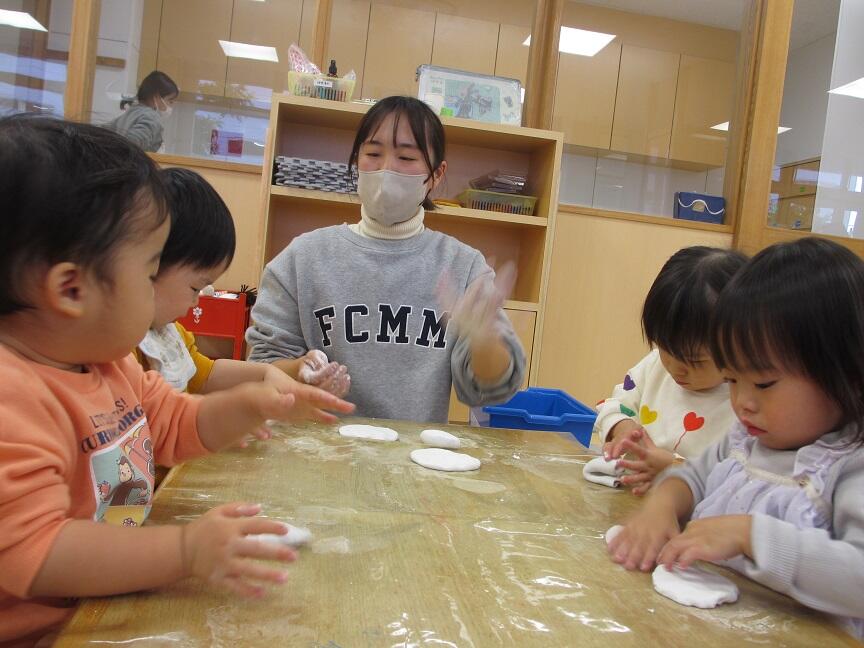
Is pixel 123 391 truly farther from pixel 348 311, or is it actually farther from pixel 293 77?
pixel 293 77

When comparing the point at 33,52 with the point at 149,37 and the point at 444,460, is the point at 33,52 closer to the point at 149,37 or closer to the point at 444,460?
the point at 149,37

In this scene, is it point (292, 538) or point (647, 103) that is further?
point (647, 103)

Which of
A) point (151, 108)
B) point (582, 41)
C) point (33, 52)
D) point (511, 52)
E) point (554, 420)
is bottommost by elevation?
point (554, 420)

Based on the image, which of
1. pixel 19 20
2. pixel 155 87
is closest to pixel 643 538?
pixel 155 87

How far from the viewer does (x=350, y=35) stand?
364cm

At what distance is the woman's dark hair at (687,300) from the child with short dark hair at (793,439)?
11.0 inches

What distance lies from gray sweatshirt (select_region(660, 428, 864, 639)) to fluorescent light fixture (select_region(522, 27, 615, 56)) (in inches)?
137

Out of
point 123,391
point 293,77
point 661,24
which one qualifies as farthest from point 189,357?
point 661,24

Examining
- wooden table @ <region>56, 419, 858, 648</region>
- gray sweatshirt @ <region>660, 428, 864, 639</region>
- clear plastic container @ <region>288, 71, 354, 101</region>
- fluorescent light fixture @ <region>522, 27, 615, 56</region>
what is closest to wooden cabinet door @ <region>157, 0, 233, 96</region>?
clear plastic container @ <region>288, 71, 354, 101</region>

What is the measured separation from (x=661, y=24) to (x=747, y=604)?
4.36 meters

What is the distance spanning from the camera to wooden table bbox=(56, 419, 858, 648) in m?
0.49

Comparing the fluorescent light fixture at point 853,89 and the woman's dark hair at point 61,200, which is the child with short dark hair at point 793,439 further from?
the fluorescent light fixture at point 853,89

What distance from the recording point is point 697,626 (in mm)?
570

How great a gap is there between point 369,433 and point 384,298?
19.9 inches
